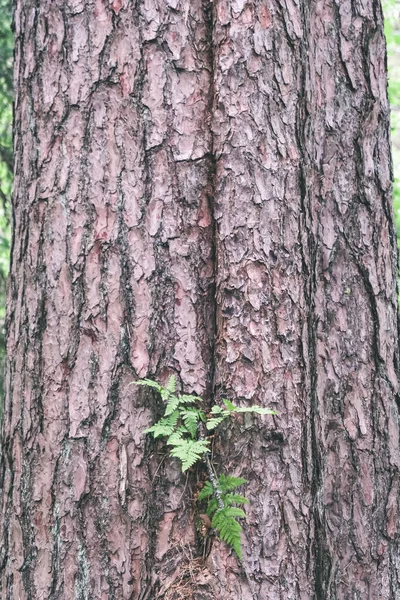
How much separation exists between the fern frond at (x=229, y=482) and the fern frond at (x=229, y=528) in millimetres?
67

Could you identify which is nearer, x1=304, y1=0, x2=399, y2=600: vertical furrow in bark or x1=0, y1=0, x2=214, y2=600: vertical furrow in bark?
x1=0, y1=0, x2=214, y2=600: vertical furrow in bark

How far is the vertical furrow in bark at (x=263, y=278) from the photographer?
6.09ft

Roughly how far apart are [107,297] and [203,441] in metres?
0.57

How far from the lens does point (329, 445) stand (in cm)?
208

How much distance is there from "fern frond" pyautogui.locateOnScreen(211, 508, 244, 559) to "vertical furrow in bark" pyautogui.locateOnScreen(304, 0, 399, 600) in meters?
0.34

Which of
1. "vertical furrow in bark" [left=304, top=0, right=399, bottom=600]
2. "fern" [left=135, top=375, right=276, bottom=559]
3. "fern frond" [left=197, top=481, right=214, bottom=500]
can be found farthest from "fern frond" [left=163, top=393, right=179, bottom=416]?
"vertical furrow in bark" [left=304, top=0, right=399, bottom=600]

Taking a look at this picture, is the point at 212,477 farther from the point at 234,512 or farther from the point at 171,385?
the point at 171,385

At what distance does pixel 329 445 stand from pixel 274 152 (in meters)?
1.03

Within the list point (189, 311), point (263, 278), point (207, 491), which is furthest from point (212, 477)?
point (263, 278)

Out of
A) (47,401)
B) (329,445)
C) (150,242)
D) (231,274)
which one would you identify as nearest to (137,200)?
(150,242)

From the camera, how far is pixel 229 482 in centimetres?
183

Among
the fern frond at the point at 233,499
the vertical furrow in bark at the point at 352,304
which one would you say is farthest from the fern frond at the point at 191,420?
the vertical furrow in bark at the point at 352,304

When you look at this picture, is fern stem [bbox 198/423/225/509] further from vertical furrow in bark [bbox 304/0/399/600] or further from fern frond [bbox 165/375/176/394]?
vertical furrow in bark [bbox 304/0/399/600]

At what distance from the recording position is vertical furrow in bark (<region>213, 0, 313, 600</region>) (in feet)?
6.09
